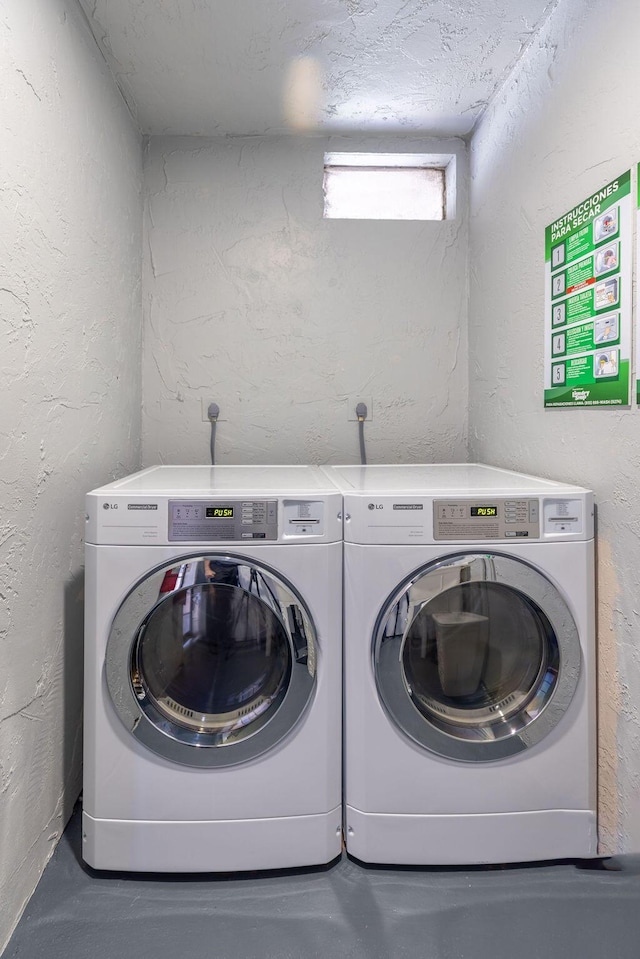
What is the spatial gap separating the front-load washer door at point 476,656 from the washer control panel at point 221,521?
0.37m

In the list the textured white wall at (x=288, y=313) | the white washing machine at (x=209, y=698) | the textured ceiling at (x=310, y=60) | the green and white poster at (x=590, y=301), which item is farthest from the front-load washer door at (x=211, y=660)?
the textured ceiling at (x=310, y=60)

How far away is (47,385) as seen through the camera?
145cm

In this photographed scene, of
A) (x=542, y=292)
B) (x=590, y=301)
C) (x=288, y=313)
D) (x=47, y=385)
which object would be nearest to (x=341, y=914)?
(x=47, y=385)

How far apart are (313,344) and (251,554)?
4.24 ft

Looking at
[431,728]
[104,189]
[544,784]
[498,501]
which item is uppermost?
[104,189]

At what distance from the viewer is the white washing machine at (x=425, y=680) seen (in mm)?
1408

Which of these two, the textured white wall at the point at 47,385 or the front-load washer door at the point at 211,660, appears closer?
the textured white wall at the point at 47,385

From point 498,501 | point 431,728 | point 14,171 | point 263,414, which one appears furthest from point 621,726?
point 14,171

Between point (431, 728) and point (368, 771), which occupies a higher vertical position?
point (431, 728)

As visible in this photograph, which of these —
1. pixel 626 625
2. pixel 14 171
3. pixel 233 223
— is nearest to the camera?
pixel 14 171

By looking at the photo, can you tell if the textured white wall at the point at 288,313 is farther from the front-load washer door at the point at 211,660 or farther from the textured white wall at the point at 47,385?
the front-load washer door at the point at 211,660

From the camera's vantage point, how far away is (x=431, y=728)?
1.41m

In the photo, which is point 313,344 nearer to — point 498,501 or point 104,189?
point 104,189

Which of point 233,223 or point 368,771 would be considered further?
point 233,223
